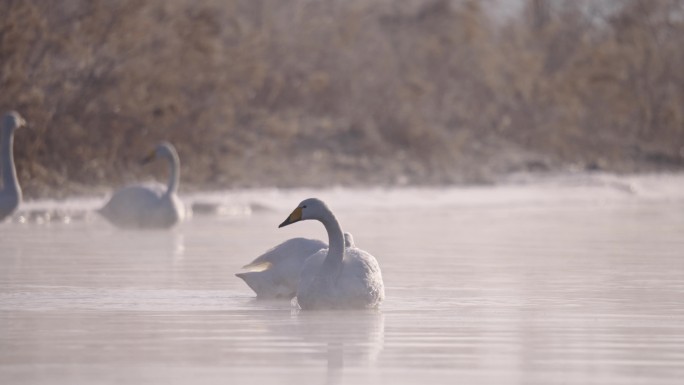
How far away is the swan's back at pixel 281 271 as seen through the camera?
8508 millimetres

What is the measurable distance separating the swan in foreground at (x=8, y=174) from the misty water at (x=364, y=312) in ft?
0.89

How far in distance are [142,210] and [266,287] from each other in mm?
6052

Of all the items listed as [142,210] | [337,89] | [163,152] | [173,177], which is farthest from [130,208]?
[337,89]

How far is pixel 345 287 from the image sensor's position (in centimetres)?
773

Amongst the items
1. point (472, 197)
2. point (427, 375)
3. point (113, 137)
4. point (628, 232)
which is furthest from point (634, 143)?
point (427, 375)

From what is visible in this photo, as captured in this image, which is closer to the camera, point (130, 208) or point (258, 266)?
point (258, 266)

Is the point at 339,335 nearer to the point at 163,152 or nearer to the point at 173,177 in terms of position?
the point at 173,177

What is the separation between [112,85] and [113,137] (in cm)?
64

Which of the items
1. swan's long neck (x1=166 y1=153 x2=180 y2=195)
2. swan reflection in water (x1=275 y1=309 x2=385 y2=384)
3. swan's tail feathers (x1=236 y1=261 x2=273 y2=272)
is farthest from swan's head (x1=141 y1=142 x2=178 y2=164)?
swan reflection in water (x1=275 y1=309 x2=385 y2=384)

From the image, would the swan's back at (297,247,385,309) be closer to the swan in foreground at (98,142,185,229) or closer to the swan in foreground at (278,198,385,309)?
the swan in foreground at (278,198,385,309)

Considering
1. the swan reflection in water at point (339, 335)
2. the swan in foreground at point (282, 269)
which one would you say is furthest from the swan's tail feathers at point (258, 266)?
the swan reflection in water at point (339, 335)

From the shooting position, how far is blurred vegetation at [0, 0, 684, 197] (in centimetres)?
1836

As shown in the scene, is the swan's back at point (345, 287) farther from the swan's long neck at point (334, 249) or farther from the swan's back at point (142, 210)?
Result: the swan's back at point (142, 210)

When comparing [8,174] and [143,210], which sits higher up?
[8,174]
